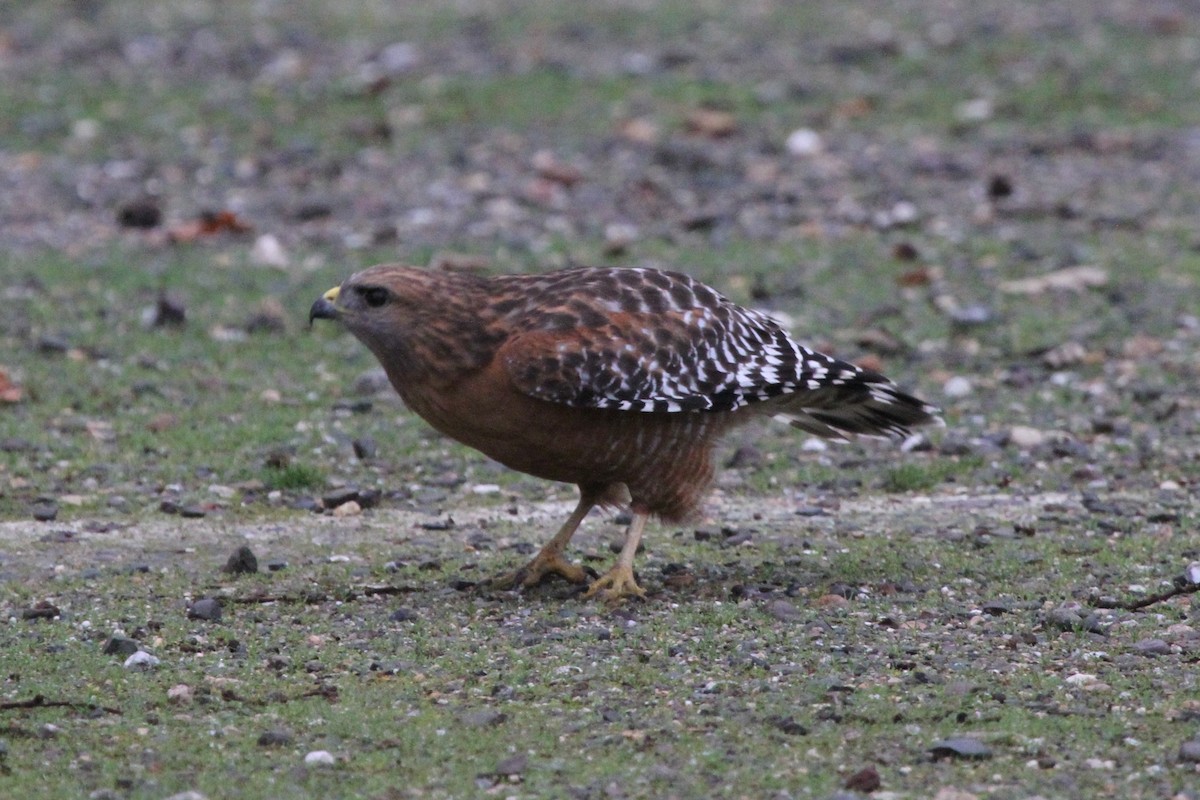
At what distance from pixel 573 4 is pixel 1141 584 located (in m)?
14.1

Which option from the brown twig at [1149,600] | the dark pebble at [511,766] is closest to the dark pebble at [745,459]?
the brown twig at [1149,600]

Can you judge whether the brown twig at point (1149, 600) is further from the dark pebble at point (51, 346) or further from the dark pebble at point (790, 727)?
the dark pebble at point (51, 346)

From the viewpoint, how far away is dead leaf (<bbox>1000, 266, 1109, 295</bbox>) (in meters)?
12.0

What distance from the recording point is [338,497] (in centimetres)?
862

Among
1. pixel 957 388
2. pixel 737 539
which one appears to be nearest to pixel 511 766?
pixel 737 539

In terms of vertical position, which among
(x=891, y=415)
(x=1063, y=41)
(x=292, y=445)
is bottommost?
(x=292, y=445)

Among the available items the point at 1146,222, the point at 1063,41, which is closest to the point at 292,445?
the point at 1146,222

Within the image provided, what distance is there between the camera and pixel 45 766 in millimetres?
5324

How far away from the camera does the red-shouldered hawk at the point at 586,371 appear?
23.1 feet

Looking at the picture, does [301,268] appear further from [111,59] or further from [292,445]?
[111,59]

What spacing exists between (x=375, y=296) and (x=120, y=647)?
5.43 feet

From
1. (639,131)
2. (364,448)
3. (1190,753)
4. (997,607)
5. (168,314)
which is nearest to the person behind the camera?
(1190,753)

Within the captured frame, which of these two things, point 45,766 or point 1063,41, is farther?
point 1063,41

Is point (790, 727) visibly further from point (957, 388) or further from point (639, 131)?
point (639, 131)
